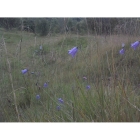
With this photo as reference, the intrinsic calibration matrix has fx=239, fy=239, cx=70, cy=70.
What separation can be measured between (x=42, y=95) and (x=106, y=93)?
612 mm

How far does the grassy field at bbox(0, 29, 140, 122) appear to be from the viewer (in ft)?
4.29

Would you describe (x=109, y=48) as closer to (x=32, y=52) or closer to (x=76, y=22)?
(x=76, y=22)

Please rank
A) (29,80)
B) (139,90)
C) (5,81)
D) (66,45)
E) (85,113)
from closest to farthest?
(85,113), (139,90), (5,81), (29,80), (66,45)

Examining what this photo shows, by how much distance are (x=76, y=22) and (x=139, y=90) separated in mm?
679

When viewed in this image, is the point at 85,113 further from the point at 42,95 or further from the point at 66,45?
the point at 66,45

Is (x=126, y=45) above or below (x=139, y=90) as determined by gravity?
above

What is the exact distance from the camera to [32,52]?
2238 millimetres

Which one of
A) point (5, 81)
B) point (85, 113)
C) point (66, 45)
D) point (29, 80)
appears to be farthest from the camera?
point (66, 45)

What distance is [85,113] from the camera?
133cm

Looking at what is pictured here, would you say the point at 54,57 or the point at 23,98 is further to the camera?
the point at 54,57

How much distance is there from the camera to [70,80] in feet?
6.09

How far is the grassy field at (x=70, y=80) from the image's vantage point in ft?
4.29

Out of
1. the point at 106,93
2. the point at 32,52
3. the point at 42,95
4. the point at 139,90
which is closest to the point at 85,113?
A: the point at 106,93

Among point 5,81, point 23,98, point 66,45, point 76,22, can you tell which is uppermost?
point 76,22
